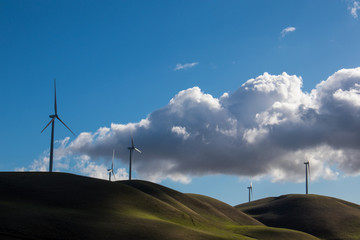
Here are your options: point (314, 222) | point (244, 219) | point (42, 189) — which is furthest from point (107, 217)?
point (314, 222)

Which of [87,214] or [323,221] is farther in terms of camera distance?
[323,221]

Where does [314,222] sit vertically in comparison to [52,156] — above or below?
below

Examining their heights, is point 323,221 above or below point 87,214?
above

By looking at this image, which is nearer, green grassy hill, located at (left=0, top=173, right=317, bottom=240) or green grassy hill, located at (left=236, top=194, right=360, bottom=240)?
green grassy hill, located at (left=0, top=173, right=317, bottom=240)

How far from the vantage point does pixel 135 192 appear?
10325cm

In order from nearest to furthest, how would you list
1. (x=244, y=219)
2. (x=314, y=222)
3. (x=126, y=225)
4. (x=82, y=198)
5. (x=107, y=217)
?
(x=126, y=225)
(x=107, y=217)
(x=82, y=198)
(x=244, y=219)
(x=314, y=222)

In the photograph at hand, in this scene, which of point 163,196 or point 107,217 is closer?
point 107,217

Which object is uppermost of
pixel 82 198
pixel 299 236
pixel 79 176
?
pixel 79 176

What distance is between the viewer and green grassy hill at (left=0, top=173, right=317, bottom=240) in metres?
61.5

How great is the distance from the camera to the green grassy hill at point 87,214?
61531 mm

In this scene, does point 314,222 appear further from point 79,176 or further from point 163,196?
point 79,176

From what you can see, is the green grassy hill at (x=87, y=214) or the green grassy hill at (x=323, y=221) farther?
the green grassy hill at (x=323, y=221)

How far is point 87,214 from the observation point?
7388 centimetres

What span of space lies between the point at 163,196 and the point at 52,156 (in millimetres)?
39224
